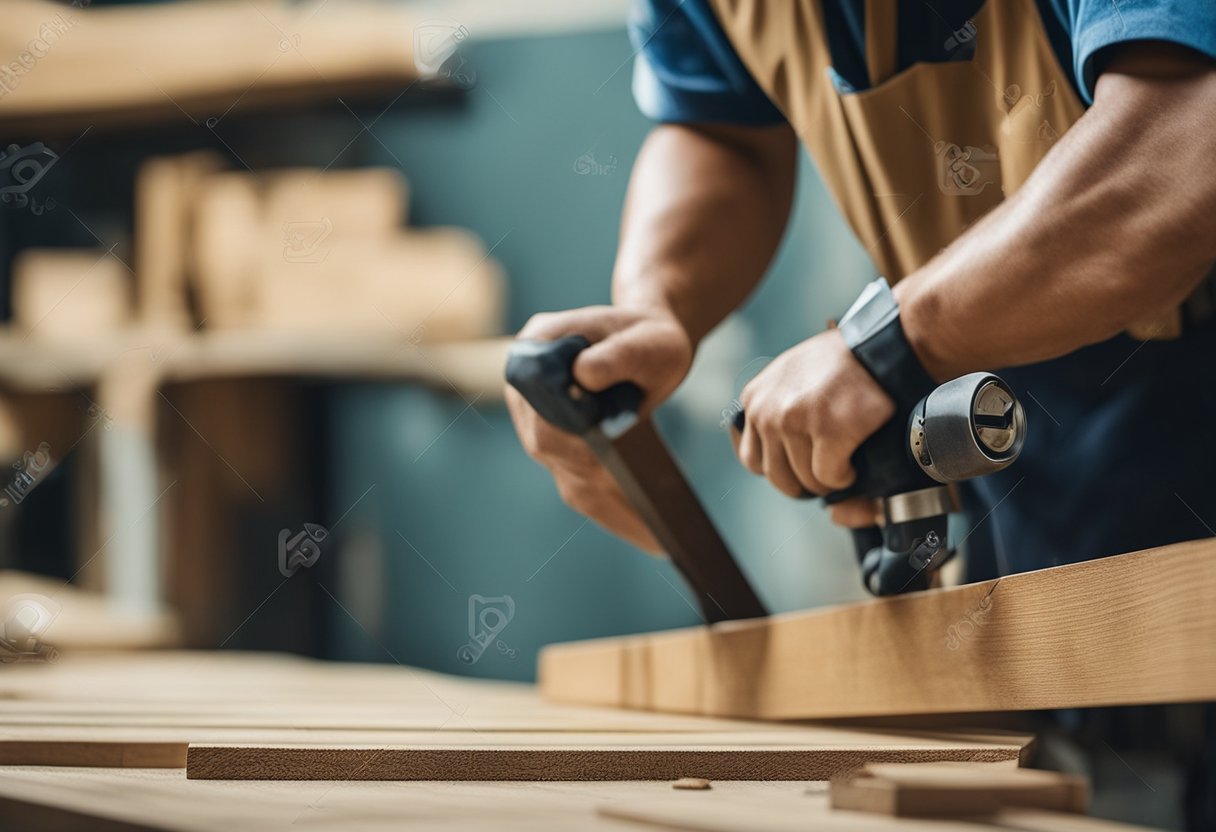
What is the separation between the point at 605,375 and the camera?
2.88ft

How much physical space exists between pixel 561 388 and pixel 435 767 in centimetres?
38

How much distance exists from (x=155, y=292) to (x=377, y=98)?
0.57 metres

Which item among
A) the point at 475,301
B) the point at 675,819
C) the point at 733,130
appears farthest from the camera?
the point at 475,301

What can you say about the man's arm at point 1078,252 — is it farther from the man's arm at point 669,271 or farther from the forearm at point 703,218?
the forearm at point 703,218

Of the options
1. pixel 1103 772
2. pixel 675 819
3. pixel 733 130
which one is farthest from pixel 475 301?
pixel 675 819

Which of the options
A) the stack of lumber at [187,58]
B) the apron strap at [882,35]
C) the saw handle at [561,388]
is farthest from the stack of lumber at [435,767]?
the stack of lumber at [187,58]

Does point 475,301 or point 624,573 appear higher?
point 475,301

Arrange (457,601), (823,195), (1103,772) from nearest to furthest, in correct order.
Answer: (1103,772)
(823,195)
(457,601)

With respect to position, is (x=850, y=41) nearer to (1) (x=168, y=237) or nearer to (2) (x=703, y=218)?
(2) (x=703, y=218)

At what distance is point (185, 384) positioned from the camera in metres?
2.30

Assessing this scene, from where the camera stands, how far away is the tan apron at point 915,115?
87 centimetres

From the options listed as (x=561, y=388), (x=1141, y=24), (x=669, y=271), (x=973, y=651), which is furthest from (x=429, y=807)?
(x=669, y=271)

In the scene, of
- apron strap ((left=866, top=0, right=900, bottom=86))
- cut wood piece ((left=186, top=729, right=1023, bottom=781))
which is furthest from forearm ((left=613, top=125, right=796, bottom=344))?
cut wood piece ((left=186, top=729, right=1023, bottom=781))

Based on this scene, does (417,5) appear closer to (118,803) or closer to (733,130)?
(733,130)
